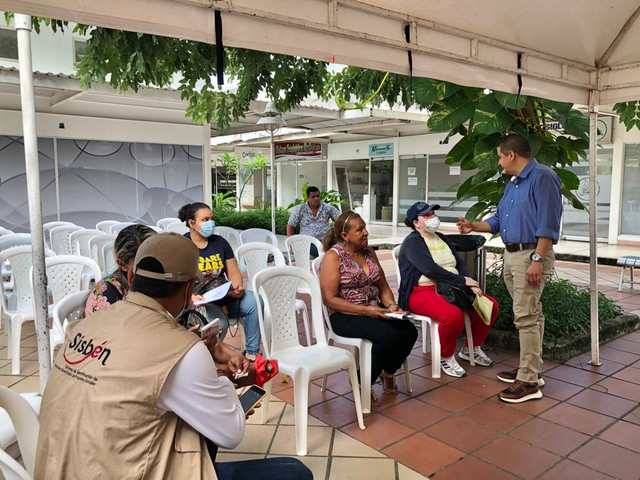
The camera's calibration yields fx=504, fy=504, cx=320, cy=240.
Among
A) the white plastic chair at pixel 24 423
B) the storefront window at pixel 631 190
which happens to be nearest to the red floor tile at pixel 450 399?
the white plastic chair at pixel 24 423

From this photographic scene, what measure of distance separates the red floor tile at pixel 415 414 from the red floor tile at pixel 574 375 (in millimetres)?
1228

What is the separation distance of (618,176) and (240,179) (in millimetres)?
15836

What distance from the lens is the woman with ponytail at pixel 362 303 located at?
136 inches

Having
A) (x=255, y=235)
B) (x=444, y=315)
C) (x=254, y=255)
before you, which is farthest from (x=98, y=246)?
(x=444, y=315)

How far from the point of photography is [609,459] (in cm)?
285

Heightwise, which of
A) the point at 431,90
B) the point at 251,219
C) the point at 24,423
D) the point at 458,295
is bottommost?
the point at 251,219

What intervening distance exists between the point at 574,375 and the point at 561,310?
1.03m

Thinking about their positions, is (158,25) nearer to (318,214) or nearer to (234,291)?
(234,291)

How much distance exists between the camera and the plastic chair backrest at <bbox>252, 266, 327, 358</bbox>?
132 inches

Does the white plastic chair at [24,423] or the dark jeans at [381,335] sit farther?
the dark jeans at [381,335]

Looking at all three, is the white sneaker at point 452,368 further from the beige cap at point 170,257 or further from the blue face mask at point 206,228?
the beige cap at point 170,257

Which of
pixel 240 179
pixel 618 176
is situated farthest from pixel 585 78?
pixel 240 179

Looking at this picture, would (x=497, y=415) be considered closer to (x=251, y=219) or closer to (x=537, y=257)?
(x=537, y=257)

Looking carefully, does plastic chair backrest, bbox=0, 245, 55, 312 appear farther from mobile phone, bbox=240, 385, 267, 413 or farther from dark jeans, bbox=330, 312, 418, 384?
mobile phone, bbox=240, 385, 267, 413
